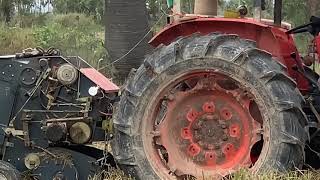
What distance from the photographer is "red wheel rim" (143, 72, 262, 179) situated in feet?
14.6

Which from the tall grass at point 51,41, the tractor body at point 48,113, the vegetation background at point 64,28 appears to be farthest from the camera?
the tall grass at point 51,41

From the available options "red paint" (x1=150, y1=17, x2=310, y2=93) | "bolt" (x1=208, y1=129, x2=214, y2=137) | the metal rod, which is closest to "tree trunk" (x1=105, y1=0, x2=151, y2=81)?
the metal rod

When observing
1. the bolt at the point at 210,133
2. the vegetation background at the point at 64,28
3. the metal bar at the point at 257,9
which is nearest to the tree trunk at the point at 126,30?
the vegetation background at the point at 64,28

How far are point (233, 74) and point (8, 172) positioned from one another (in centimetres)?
199

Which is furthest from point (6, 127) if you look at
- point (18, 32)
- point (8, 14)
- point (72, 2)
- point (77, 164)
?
point (72, 2)

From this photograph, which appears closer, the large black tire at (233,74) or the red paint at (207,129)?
the large black tire at (233,74)

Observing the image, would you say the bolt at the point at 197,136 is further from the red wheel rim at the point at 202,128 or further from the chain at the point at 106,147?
the chain at the point at 106,147

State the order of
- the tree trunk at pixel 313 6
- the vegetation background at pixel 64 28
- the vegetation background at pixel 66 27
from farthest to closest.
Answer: the vegetation background at pixel 64 28
the vegetation background at pixel 66 27
the tree trunk at pixel 313 6

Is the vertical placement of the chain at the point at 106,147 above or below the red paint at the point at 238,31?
below

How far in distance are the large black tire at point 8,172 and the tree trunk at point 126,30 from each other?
5518mm

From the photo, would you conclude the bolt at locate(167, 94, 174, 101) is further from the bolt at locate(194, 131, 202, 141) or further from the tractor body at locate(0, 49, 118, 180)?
the tractor body at locate(0, 49, 118, 180)

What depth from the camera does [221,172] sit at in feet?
14.5

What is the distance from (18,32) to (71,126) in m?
11.3

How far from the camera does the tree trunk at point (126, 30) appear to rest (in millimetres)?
10406
